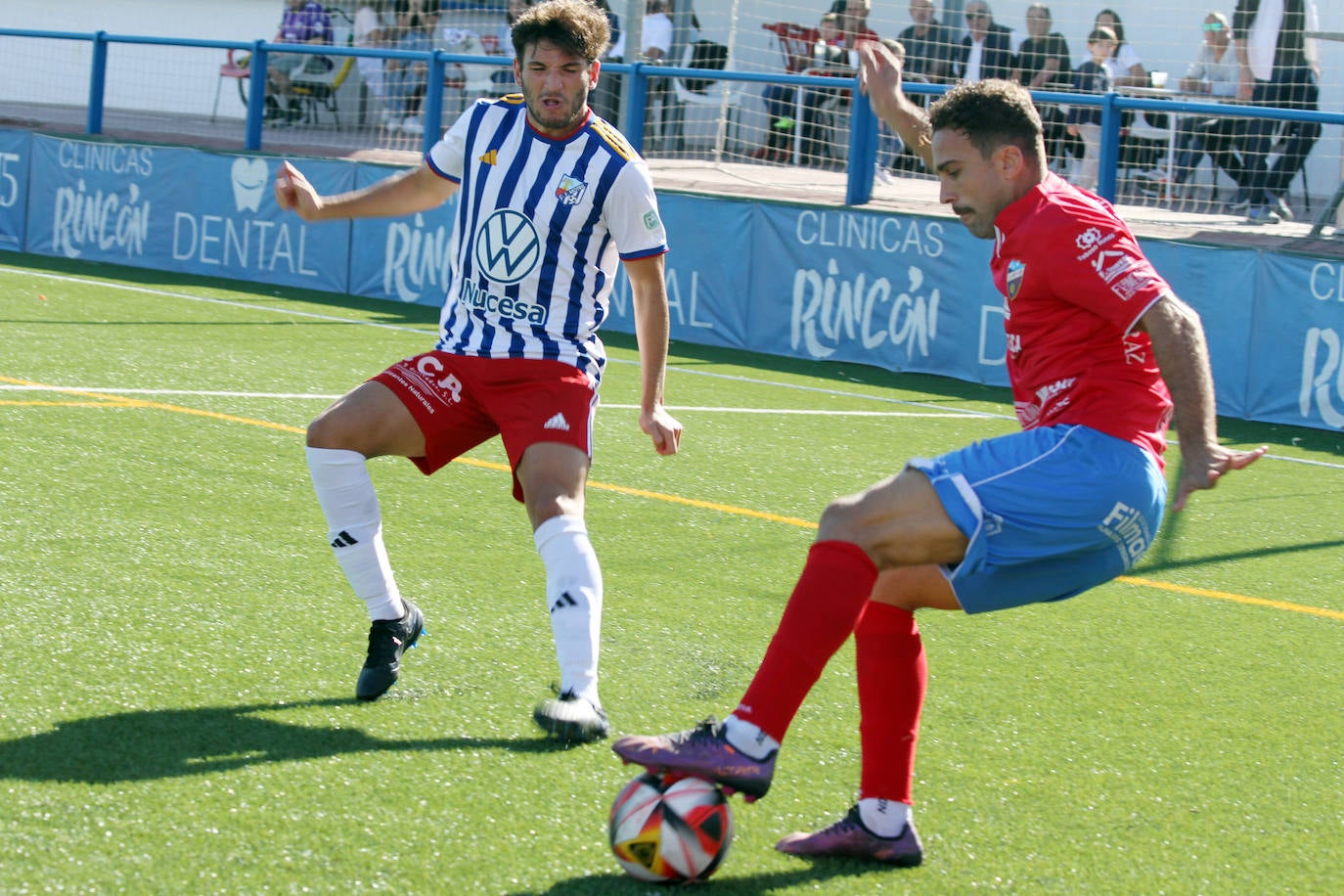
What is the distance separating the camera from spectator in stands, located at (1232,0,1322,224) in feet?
40.4

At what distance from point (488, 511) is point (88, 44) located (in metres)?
21.4

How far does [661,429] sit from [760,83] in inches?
439

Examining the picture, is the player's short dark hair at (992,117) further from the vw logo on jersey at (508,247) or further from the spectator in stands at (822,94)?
the spectator in stands at (822,94)

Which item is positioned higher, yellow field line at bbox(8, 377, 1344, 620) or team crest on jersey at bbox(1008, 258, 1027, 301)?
Answer: team crest on jersey at bbox(1008, 258, 1027, 301)

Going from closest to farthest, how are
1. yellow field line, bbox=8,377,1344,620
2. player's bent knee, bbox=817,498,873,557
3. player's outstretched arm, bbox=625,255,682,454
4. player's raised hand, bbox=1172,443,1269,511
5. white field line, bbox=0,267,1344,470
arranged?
player's raised hand, bbox=1172,443,1269,511 → player's bent knee, bbox=817,498,873,557 → player's outstretched arm, bbox=625,255,682,454 → yellow field line, bbox=8,377,1344,620 → white field line, bbox=0,267,1344,470

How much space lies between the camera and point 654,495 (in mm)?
7043

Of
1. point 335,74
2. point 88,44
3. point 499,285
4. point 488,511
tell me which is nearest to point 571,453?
point 499,285

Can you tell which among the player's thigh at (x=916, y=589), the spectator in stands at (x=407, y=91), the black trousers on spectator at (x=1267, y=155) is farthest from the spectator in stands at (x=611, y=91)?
the player's thigh at (x=916, y=589)

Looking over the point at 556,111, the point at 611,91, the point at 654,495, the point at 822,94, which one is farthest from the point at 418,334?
the point at 556,111

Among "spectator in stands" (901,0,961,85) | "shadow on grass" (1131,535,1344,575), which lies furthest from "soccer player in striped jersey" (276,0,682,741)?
"spectator in stands" (901,0,961,85)

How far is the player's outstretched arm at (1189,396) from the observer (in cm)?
311

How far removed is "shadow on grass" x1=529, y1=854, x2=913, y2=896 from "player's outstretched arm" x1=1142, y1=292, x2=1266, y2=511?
103 centimetres

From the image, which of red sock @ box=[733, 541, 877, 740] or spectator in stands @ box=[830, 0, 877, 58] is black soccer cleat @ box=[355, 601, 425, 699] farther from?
spectator in stands @ box=[830, 0, 877, 58]

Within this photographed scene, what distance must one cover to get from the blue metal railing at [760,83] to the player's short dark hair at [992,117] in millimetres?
7590
